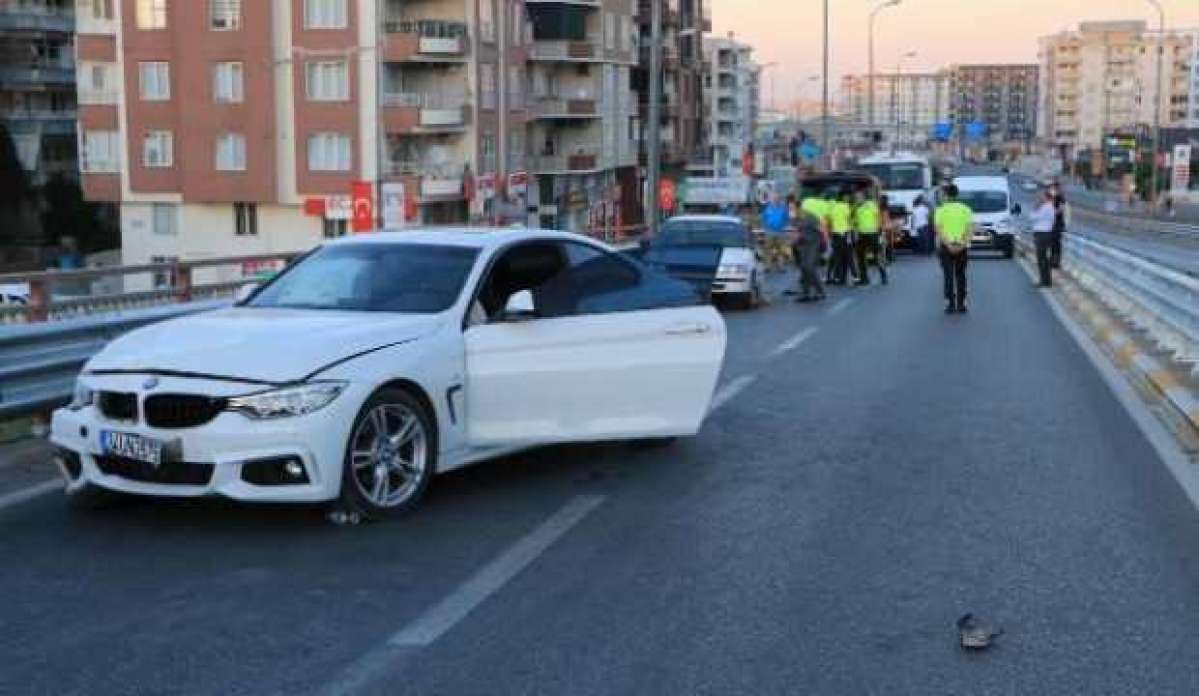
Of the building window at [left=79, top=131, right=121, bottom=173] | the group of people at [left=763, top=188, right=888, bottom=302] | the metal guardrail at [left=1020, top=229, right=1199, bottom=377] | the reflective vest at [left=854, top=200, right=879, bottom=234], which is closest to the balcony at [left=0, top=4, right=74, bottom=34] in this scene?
the building window at [left=79, top=131, right=121, bottom=173]

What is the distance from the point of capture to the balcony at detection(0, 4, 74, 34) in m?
69.8

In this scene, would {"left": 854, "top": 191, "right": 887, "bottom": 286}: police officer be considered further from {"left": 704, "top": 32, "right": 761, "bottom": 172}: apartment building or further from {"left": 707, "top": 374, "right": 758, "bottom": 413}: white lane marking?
{"left": 704, "top": 32, "right": 761, "bottom": 172}: apartment building

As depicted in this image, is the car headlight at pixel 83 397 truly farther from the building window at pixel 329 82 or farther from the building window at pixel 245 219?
the building window at pixel 245 219

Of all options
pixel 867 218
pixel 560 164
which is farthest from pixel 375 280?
pixel 560 164

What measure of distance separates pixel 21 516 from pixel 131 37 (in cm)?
5051

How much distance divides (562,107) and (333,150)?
60.4ft

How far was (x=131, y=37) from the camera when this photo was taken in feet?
180

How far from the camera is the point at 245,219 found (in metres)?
55.5

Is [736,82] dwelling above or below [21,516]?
above

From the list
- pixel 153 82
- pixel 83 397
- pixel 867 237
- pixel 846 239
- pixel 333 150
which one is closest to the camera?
pixel 83 397

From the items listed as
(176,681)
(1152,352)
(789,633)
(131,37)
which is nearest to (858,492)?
(789,633)

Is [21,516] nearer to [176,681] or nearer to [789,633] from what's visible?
[176,681]

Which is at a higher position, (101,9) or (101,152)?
(101,9)

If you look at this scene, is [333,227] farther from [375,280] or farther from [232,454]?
[232,454]
